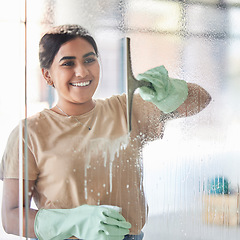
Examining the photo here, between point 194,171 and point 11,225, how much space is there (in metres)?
0.56

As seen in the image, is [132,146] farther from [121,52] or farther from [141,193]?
[121,52]

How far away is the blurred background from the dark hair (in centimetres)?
2

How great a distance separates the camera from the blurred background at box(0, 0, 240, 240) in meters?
0.88

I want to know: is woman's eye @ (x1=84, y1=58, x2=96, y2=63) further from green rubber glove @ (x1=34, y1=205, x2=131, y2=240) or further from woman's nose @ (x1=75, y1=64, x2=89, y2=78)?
green rubber glove @ (x1=34, y1=205, x2=131, y2=240)

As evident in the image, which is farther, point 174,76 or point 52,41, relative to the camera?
point 174,76

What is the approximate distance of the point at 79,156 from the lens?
905mm

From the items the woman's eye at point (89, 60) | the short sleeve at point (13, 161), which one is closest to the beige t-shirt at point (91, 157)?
the short sleeve at point (13, 161)

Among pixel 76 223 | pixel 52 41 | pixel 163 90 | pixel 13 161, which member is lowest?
pixel 76 223

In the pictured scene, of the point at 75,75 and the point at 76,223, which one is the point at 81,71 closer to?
the point at 75,75

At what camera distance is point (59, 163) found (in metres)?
0.88

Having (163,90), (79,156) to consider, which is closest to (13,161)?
(79,156)

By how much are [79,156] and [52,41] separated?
325 mm

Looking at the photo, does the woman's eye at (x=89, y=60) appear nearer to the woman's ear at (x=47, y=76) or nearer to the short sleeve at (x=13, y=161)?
the woman's ear at (x=47, y=76)

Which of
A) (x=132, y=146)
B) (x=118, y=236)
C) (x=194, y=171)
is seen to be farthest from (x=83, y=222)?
(x=194, y=171)
